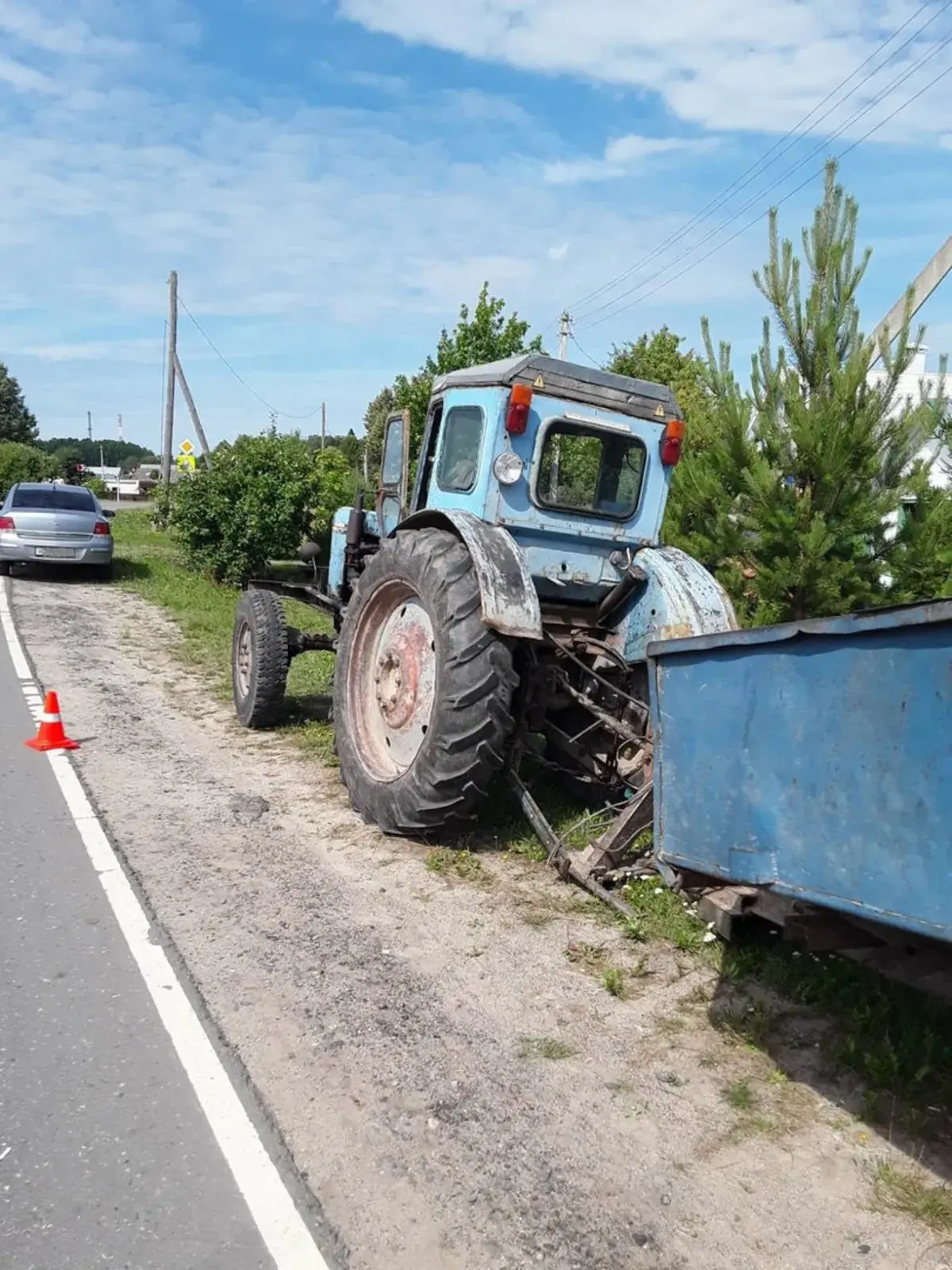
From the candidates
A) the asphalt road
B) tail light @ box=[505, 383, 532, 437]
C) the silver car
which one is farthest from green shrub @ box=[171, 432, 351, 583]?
the asphalt road

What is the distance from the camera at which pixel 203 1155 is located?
10.2 ft

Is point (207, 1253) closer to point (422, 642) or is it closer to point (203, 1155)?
point (203, 1155)

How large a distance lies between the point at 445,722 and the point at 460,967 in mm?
1269

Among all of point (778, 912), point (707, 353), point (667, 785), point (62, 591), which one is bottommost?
point (62, 591)

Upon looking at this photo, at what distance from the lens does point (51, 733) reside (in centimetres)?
739

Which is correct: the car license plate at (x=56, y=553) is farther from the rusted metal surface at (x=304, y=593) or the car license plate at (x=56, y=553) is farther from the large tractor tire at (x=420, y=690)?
the large tractor tire at (x=420, y=690)

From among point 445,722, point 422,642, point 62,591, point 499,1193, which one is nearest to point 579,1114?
point 499,1193

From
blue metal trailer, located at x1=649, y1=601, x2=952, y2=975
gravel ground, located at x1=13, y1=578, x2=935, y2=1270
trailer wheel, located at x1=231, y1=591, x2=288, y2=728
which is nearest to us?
blue metal trailer, located at x1=649, y1=601, x2=952, y2=975

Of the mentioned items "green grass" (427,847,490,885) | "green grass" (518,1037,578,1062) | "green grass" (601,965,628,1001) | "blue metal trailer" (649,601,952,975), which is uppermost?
"blue metal trailer" (649,601,952,975)

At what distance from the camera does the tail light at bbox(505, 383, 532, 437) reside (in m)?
5.52

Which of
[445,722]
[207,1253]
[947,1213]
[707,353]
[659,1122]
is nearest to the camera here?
[207,1253]

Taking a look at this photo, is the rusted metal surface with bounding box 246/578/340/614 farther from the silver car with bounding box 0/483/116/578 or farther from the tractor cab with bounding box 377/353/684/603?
the silver car with bounding box 0/483/116/578

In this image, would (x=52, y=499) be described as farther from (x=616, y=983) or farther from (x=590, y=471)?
(x=616, y=983)

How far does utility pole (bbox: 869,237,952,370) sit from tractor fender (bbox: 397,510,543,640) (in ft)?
13.6
